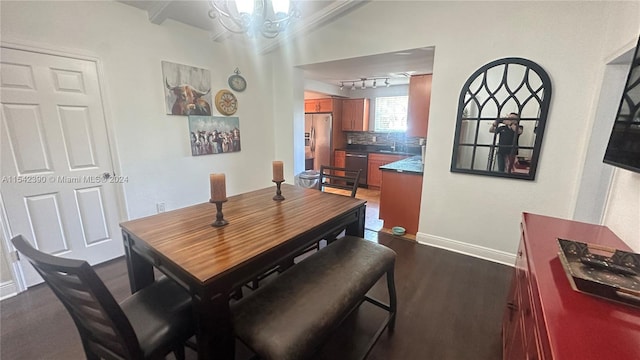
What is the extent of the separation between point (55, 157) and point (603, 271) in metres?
3.72

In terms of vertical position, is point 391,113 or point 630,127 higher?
point 391,113

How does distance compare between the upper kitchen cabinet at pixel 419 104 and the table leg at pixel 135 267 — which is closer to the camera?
the table leg at pixel 135 267

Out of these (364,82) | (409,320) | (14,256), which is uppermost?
(364,82)

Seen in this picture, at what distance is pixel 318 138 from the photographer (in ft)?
21.7

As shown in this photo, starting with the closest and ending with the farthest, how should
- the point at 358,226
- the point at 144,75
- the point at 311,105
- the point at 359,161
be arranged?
the point at 358,226
the point at 144,75
the point at 359,161
the point at 311,105

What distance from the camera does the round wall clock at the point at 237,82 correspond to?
3547mm

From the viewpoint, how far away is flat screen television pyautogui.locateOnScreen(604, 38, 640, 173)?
1200 millimetres

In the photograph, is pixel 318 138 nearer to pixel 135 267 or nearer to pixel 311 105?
pixel 311 105

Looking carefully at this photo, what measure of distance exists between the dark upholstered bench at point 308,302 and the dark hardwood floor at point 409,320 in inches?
6.6

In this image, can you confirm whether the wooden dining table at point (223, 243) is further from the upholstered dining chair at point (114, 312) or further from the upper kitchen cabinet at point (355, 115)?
the upper kitchen cabinet at point (355, 115)

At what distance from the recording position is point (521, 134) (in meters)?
2.45

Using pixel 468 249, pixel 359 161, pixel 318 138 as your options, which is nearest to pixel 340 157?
pixel 359 161

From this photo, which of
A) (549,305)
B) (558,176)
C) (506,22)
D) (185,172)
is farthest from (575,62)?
(185,172)

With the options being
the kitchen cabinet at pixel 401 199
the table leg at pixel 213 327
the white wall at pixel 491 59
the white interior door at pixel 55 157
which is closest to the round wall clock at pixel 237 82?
the white wall at pixel 491 59
